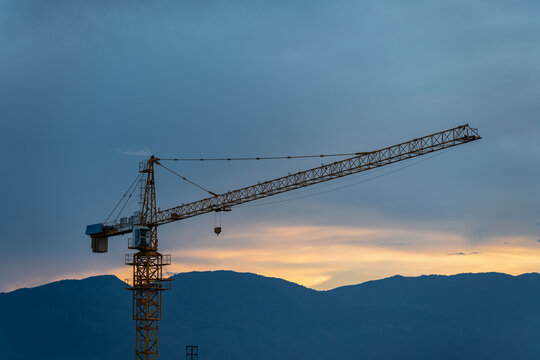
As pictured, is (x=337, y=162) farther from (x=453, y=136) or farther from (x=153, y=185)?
(x=153, y=185)

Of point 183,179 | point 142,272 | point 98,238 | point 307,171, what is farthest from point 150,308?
point 307,171

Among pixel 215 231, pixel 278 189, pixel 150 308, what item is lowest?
pixel 150 308

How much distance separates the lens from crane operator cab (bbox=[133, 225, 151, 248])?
118444mm

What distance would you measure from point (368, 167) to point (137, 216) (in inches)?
1737

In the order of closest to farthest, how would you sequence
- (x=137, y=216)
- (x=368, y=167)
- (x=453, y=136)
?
(x=453, y=136), (x=368, y=167), (x=137, y=216)

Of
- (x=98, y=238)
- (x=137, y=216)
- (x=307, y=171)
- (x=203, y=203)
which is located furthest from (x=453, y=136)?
(x=98, y=238)

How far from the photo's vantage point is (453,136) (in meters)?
109

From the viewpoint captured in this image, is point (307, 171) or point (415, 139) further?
point (307, 171)

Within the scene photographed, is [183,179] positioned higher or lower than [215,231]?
higher

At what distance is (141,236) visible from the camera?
119250 mm

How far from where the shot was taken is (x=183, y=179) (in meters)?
132

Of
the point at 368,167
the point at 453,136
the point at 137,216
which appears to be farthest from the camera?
the point at 137,216

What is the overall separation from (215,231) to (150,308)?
1950cm

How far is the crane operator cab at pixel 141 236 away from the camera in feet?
389
